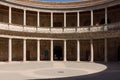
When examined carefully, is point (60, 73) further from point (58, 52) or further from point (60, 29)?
point (58, 52)

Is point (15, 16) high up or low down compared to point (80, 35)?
up

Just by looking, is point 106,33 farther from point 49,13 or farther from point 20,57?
point 20,57

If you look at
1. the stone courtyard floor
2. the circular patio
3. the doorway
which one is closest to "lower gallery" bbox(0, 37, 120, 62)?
→ the doorway

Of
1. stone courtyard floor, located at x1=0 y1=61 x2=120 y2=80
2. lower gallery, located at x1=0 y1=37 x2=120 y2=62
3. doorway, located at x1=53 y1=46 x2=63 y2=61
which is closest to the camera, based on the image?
stone courtyard floor, located at x1=0 y1=61 x2=120 y2=80

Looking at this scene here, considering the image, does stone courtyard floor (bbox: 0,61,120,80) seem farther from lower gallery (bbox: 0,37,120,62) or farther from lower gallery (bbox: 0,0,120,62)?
lower gallery (bbox: 0,37,120,62)

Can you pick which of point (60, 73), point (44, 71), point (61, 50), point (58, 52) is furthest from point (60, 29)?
point (60, 73)

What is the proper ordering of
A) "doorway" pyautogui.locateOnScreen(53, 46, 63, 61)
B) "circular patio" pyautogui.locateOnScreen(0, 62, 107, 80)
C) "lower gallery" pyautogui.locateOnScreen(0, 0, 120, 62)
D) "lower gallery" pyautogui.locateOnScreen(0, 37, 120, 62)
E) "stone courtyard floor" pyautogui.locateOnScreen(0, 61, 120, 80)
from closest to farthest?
1. "stone courtyard floor" pyautogui.locateOnScreen(0, 61, 120, 80)
2. "circular patio" pyautogui.locateOnScreen(0, 62, 107, 80)
3. "lower gallery" pyautogui.locateOnScreen(0, 0, 120, 62)
4. "lower gallery" pyautogui.locateOnScreen(0, 37, 120, 62)
5. "doorway" pyautogui.locateOnScreen(53, 46, 63, 61)

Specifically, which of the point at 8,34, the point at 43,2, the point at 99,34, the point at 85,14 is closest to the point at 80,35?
the point at 99,34

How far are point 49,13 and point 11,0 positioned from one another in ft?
27.0

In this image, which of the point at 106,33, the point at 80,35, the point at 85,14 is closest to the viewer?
the point at 106,33

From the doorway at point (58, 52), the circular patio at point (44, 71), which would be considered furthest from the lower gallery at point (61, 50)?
the circular patio at point (44, 71)

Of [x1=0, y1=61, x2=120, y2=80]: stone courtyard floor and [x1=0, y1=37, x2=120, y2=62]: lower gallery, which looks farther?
[x1=0, y1=37, x2=120, y2=62]: lower gallery

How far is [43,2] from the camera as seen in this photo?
36.3 meters

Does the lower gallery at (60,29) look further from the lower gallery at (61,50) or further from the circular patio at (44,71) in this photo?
the circular patio at (44,71)
